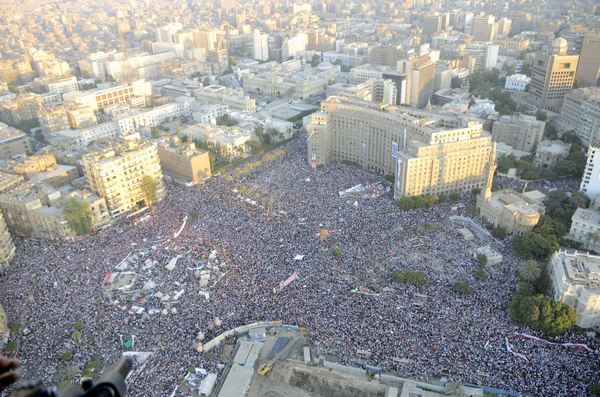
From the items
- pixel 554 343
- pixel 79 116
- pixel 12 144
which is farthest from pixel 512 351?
pixel 79 116

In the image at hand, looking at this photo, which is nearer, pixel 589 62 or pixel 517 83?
pixel 589 62

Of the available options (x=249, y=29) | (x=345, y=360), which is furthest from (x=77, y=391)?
(x=249, y=29)

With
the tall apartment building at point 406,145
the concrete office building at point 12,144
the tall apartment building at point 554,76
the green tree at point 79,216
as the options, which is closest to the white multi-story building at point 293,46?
the tall apartment building at point 554,76

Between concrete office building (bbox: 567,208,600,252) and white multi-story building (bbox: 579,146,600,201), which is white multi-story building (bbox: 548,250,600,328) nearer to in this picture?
concrete office building (bbox: 567,208,600,252)

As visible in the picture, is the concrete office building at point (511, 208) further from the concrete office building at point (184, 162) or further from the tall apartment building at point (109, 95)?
the tall apartment building at point (109, 95)

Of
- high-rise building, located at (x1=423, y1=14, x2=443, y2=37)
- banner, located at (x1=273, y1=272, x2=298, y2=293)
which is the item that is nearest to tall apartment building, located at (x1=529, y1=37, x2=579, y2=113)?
banner, located at (x1=273, y1=272, x2=298, y2=293)

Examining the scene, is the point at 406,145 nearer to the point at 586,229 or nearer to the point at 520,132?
the point at 520,132
